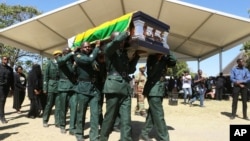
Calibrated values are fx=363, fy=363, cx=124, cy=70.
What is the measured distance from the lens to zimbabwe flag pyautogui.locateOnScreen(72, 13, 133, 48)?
22.3 ft

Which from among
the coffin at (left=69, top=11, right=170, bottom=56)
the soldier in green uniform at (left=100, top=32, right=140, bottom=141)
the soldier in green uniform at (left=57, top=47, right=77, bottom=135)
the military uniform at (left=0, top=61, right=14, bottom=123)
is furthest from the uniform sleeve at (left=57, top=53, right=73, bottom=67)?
the military uniform at (left=0, top=61, right=14, bottom=123)

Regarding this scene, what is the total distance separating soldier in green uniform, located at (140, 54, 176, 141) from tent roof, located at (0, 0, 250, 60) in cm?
773

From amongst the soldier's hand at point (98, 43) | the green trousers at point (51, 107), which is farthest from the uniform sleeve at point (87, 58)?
the green trousers at point (51, 107)

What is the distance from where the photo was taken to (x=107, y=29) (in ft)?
24.9

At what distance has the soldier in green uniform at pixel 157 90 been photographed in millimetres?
6930

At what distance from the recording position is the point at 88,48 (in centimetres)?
743

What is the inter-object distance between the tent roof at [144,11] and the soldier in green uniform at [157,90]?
25.4 feet

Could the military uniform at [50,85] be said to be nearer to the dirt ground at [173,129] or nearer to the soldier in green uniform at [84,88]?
the dirt ground at [173,129]

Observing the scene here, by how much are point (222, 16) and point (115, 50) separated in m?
9.50

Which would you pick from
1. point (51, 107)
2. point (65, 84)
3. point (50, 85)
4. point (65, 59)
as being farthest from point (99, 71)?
point (51, 107)

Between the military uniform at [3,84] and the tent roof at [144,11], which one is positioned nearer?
the military uniform at [3,84]

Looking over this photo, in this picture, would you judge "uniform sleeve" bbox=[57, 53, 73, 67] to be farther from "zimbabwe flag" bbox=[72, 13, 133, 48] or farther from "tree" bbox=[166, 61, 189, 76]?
"tree" bbox=[166, 61, 189, 76]

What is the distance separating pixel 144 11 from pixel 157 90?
31.7ft

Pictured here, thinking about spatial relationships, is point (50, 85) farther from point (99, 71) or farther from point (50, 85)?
point (99, 71)
